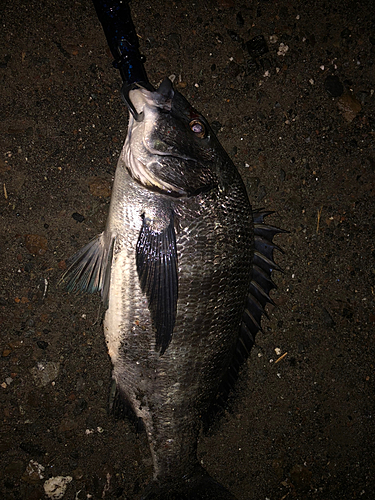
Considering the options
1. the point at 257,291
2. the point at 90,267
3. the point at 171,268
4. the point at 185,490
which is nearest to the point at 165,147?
the point at 171,268

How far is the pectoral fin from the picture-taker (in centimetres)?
173

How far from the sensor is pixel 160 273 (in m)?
1.75

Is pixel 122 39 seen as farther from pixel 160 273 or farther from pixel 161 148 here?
pixel 160 273

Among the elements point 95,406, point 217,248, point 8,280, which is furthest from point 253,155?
point 95,406

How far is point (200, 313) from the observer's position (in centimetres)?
178

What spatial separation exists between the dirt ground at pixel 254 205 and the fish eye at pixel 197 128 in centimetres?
56

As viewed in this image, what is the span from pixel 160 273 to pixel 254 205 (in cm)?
102

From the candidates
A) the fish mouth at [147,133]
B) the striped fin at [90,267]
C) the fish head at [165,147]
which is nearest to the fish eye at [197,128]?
the fish head at [165,147]

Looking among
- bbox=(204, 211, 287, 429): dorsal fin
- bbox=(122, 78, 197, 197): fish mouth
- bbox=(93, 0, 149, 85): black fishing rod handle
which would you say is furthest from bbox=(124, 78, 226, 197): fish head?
bbox=(204, 211, 287, 429): dorsal fin

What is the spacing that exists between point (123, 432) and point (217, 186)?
1.81 m

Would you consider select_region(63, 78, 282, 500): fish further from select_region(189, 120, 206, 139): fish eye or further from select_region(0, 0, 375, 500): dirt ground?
select_region(0, 0, 375, 500): dirt ground

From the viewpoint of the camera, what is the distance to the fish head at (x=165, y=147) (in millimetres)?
1758

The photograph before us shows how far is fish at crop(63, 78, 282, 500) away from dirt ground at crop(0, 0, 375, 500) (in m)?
0.46

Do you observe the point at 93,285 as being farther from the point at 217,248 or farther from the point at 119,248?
the point at 217,248
